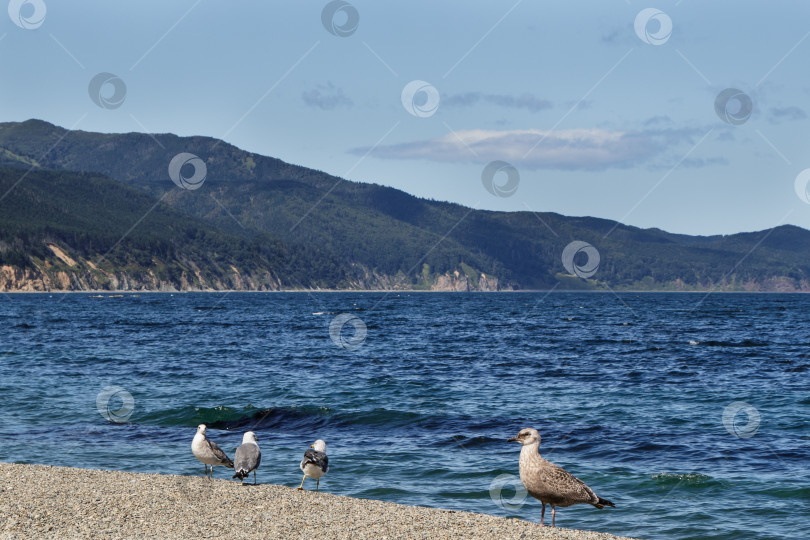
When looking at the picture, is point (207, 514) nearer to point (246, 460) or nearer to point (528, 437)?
point (246, 460)

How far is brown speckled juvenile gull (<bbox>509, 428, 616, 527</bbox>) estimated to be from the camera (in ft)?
41.1

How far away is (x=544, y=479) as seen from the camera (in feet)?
41.1

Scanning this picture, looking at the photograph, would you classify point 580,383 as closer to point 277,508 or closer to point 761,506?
point 761,506

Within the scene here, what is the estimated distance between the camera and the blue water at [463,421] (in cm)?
1625

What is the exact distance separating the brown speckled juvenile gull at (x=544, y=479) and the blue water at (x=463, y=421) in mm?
1985

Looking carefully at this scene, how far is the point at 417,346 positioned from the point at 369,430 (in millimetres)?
33567

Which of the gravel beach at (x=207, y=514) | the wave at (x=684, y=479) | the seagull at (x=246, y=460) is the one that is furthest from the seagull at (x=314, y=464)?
the wave at (x=684, y=479)

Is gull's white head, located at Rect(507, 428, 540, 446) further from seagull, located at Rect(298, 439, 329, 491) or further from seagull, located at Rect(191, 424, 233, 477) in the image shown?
seagull, located at Rect(191, 424, 233, 477)

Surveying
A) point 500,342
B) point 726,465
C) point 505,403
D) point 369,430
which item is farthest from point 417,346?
point 726,465

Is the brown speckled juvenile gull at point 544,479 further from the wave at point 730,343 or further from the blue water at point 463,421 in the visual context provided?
the wave at point 730,343

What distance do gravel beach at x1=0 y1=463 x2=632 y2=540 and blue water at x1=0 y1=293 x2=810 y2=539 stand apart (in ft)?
7.22

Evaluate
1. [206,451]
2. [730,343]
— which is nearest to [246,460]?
[206,451]

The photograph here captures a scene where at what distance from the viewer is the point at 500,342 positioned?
61.4 meters

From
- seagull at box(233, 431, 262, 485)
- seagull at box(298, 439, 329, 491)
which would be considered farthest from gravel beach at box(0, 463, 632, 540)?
seagull at box(298, 439, 329, 491)
